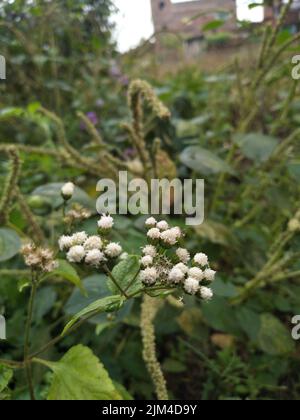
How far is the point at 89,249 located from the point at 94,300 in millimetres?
292

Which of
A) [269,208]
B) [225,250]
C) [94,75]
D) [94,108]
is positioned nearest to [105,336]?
[225,250]

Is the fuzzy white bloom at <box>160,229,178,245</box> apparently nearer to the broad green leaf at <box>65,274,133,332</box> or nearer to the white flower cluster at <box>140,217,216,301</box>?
the white flower cluster at <box>140,217,216,301</box>

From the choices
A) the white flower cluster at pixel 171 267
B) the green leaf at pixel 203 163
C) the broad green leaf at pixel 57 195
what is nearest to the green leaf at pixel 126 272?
the white flower cluster at pixel 171 267

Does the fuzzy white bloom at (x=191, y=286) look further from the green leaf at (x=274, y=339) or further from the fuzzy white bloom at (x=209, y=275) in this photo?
the green leaf at (x=274, y=339)

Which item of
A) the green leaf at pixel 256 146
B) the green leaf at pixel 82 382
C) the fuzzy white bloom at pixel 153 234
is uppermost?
the green leaf at pixel 256 146

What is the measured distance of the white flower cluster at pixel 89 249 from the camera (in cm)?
52

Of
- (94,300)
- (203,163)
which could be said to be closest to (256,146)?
(203,163)

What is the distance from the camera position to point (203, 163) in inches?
42.9

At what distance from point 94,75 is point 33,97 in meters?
0.35

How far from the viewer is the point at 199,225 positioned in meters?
1.07

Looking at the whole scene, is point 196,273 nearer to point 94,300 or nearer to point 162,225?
point 162,225

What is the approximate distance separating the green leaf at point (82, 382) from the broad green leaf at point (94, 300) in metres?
0.13
